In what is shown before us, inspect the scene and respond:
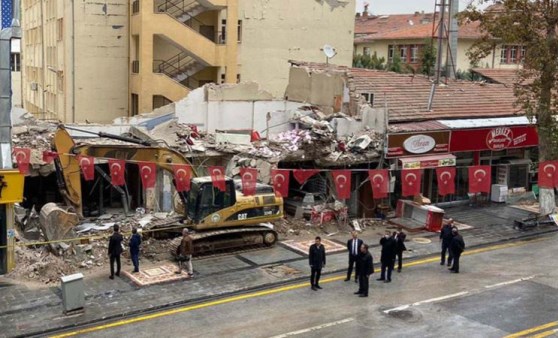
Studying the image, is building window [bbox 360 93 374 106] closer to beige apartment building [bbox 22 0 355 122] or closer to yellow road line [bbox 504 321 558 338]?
beige apartment building [bbox 22 0 355 122]

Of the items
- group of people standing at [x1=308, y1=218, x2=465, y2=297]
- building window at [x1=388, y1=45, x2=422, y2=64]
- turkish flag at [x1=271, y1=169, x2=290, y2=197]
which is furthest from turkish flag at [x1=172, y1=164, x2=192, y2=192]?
building window at [x1=388, y1=45, x2=422, y2=64]

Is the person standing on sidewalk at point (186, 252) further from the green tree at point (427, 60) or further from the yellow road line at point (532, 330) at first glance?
the green tree at point (427, 60)

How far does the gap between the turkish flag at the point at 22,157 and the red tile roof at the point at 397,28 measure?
4407 cm

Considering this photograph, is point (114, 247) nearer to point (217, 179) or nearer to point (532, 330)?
point (217, 179)

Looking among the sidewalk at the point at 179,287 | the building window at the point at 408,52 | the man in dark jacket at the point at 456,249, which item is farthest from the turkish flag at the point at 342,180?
the building window at the point at 408,52

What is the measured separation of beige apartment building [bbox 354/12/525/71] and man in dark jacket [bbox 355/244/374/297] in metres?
36.4

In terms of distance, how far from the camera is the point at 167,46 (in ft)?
123

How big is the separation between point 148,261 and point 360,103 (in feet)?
→ 41.8

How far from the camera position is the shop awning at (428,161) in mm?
27750

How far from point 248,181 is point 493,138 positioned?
13.6m

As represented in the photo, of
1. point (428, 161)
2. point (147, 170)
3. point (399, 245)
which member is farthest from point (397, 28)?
point (399, 245)

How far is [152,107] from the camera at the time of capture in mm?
36312

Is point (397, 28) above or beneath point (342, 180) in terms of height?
above

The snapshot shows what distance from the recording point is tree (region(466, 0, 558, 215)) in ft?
84.3
